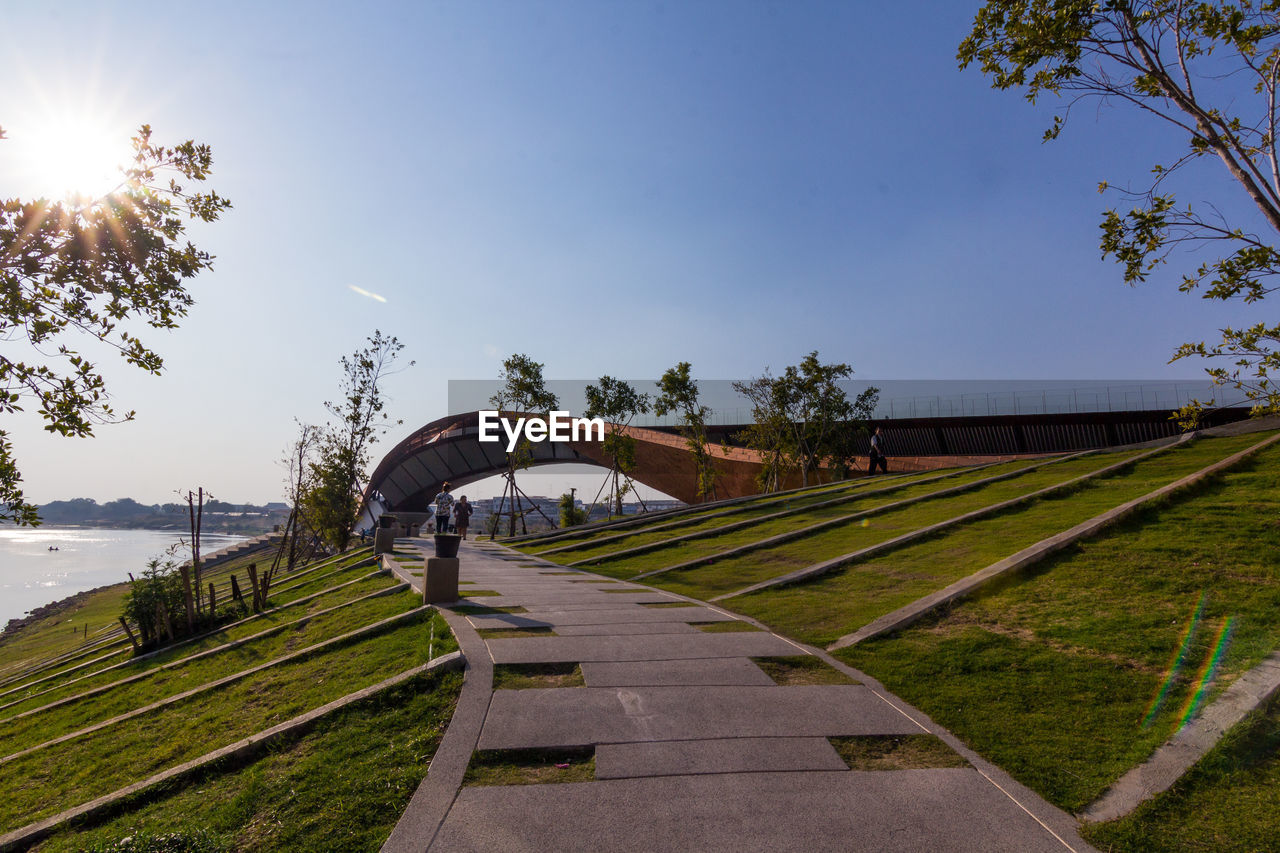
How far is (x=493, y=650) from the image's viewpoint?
21.6 ft

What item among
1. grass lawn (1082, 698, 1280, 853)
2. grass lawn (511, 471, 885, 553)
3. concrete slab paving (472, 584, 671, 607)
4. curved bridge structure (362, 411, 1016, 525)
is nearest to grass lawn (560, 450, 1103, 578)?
concrete slab paving (472, 584, 671, 607)

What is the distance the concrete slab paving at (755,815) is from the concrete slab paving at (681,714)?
59cm

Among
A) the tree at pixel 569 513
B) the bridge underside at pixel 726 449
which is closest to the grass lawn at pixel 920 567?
the bridge underside at pixel 726 449

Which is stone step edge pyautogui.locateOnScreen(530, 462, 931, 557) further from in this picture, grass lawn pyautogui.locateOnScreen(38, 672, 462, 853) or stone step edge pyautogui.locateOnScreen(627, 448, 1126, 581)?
grass lawn pyautogui.locateOnScreen(38, 672, 462, 853)

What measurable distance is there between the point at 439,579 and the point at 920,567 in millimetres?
7083

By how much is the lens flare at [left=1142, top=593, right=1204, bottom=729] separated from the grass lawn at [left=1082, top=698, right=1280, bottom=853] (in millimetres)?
454

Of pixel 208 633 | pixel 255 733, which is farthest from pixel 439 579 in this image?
pixel 208 633

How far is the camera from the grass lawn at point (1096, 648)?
443 cm

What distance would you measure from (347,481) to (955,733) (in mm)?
26878

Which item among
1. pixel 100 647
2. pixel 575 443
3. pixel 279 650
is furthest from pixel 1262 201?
pixel 575 443

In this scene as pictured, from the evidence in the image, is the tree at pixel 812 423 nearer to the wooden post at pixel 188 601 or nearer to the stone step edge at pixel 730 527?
the stone step edge at pixel 730 527

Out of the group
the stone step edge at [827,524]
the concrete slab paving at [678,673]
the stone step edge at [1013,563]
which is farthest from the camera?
the stone step edge at [827,524]

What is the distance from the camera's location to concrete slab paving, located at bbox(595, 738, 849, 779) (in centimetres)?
419

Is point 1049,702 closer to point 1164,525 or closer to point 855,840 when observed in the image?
point 855,840
